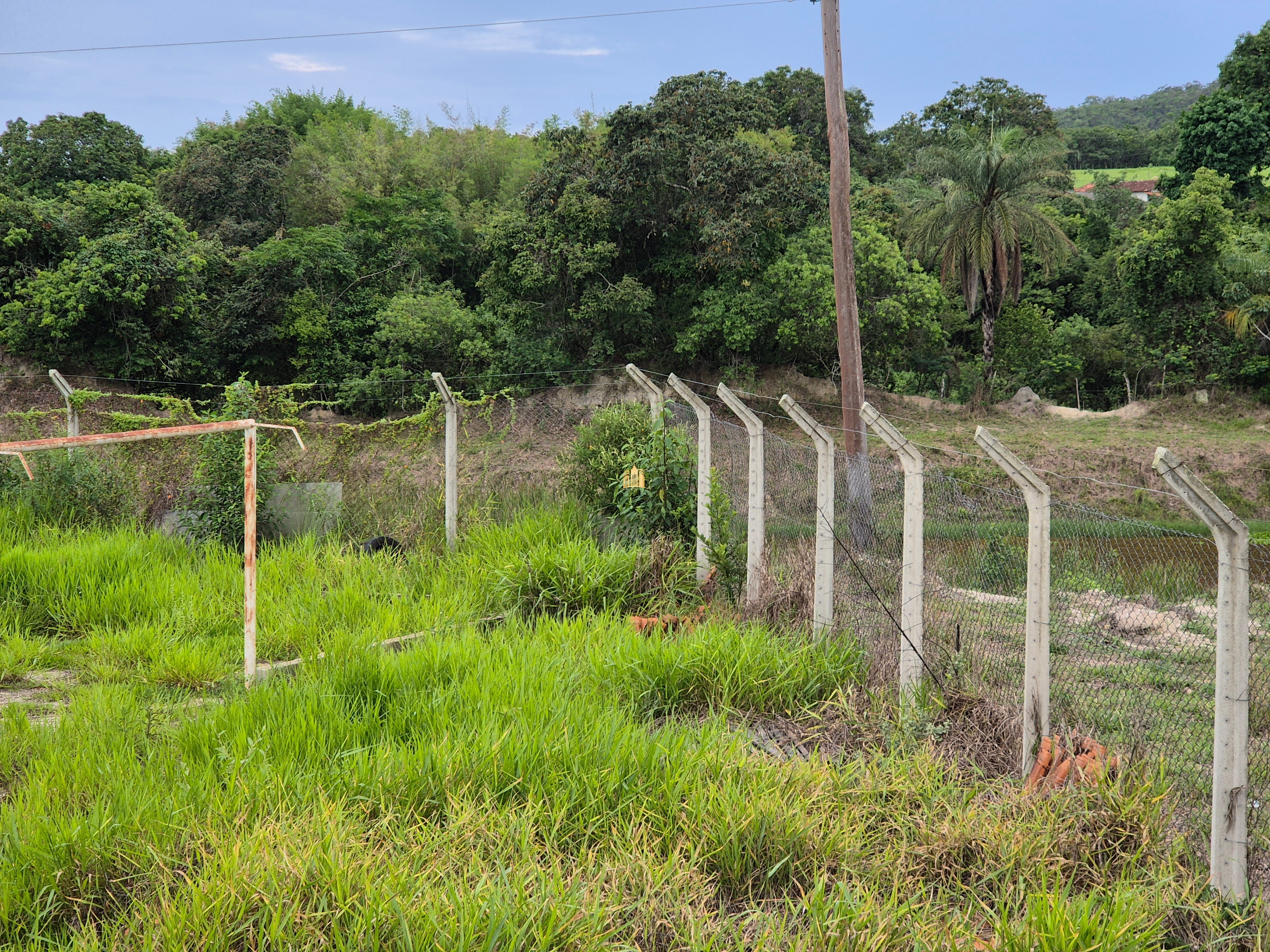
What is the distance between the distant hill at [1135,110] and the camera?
256 ft

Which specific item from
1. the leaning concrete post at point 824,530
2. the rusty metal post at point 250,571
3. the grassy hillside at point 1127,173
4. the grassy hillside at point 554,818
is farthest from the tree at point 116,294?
→ the grassy hillside at point 1127,173

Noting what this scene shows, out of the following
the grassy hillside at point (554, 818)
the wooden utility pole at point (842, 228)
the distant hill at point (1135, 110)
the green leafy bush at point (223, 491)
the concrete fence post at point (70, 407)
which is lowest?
the grassy hillside at point (554, 818)

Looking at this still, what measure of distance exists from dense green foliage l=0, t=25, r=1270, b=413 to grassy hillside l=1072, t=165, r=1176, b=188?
20.6 meters

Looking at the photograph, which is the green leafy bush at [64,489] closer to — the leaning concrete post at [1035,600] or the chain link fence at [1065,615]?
the chain link fence at [1065,615]

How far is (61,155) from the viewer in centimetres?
2742

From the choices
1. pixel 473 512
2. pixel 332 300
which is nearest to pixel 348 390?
pixel 332 300

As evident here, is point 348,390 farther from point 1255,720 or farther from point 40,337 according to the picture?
point 1255,720

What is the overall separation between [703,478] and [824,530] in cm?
198

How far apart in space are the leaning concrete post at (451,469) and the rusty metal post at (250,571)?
3085 mm

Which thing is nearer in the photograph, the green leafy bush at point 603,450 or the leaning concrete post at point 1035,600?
the leaning concrete post at point 1035,600

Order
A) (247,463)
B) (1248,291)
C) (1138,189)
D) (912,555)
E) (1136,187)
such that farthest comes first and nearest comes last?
(1136,187)
(1138,189)
(1248,291)
(247,463)
(912,555)

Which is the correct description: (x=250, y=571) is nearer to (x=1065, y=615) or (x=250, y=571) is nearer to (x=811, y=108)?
(x=1065, y=615)

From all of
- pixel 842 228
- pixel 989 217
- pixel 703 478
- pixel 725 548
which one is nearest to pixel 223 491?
pixel 703 478

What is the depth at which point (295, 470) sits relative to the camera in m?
10.6
